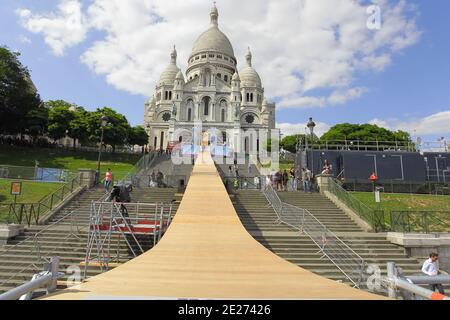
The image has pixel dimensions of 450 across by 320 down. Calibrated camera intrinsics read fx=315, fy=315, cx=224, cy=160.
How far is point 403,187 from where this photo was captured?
23.0m

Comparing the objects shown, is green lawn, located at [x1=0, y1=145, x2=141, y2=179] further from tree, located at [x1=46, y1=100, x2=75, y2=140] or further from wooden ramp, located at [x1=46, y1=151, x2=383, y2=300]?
wooden ramp, located at [x1=46, y1=151, x2=383, y2=300]

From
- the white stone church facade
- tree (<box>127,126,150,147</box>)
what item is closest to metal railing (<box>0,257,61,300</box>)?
tree (<box>127,126,150,147</box>)

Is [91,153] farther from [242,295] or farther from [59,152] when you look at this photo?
[242,295]

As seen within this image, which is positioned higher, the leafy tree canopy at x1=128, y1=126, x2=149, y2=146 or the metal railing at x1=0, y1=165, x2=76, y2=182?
the leafy tree canopy at x1=128, y1=126, x2=149, y2=146

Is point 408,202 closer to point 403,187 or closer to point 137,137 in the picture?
point 403,187

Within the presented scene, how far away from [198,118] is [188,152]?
32.2 m

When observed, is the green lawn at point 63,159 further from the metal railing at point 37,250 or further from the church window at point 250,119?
the church window at point 250,119

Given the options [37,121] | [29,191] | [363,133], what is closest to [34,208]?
[29,191]

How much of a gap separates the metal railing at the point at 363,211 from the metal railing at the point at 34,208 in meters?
13.4

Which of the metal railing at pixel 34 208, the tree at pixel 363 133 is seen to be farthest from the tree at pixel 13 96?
the tree at pixel 363 133

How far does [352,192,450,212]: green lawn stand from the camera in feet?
55.2

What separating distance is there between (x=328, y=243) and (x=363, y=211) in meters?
4.56

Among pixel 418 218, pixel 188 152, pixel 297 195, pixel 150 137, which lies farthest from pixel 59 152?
pixel 418 218

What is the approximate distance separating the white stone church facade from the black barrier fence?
38661 millimetres
